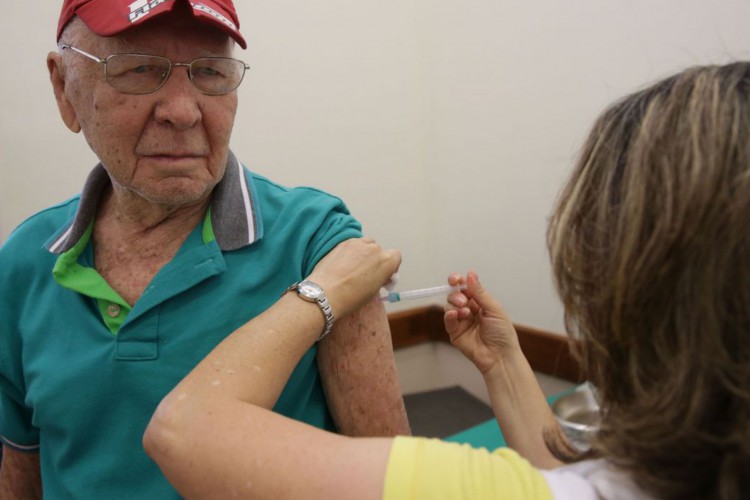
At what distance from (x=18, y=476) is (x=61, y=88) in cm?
82

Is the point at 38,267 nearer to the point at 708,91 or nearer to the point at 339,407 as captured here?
the point at 339,407

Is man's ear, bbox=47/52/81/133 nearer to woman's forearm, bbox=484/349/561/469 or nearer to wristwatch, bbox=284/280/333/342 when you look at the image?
wristwatch, bbox=284/280/333/342

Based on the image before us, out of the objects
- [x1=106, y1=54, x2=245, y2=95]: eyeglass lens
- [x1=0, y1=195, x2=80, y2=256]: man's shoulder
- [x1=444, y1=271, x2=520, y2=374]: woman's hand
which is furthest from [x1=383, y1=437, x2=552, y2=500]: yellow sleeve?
[x1=0, y1=195, x2=80, y2=256]: man's shoulder

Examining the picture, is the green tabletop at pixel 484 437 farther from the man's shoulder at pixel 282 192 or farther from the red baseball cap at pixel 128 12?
the red baseball cap at pixel 128 12

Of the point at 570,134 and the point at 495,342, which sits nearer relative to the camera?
the point at 495,342

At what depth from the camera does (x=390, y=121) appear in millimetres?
2641

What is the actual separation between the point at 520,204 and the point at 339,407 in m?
1.60

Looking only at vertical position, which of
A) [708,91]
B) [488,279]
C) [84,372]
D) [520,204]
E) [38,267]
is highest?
[708,91]

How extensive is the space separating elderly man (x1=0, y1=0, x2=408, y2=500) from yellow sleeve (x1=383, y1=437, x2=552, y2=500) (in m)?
0.31

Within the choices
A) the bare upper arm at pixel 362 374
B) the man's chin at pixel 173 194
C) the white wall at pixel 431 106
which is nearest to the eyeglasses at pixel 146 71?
the man's chin at pixel 173 194

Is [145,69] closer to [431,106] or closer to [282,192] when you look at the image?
[282,192]

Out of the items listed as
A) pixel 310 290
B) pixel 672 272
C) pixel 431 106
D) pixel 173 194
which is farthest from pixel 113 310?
pixel 431 106

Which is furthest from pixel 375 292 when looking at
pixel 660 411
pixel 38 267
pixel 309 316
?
pixel 38 267

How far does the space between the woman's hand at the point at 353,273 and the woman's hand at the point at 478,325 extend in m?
0.24
